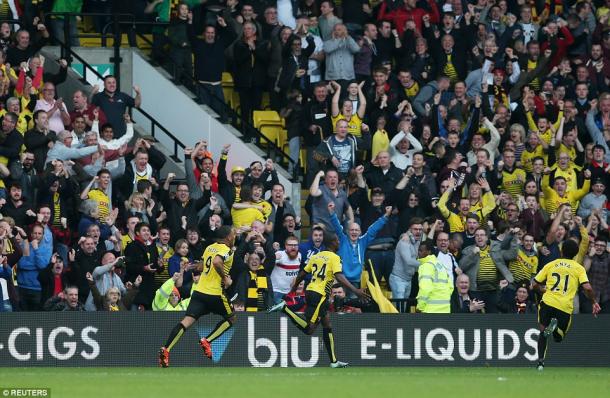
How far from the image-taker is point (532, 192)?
26578mm

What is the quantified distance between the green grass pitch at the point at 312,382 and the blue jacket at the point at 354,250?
6.98ft

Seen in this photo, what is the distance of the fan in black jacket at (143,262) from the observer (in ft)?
75.5

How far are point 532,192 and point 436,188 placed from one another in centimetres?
166

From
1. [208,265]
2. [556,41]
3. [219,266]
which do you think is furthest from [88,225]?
[556,41]

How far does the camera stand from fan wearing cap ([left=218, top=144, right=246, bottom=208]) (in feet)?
82.8

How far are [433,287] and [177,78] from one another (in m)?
7.20

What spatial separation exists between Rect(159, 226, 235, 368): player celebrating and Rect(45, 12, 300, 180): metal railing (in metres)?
6.49

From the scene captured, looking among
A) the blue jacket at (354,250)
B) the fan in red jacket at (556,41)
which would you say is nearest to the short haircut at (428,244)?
the blue jacket at (354,250)

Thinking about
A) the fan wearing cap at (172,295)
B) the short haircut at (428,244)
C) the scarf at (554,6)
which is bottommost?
the fan wearing cap at (172,295)

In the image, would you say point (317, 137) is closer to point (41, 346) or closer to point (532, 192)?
point (532, 192)

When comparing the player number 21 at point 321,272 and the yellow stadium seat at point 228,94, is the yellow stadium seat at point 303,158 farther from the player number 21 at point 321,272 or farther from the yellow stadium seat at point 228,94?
the player number 21 at point 321,272

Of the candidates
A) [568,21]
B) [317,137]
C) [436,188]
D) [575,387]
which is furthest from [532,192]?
[575,387]

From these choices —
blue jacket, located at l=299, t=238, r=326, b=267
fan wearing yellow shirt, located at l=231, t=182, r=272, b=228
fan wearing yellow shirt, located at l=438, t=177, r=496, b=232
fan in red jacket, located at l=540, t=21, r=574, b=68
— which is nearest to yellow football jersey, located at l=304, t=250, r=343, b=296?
blue jacket, located at l=299, t=238, r=326, b=267

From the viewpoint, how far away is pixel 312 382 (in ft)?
63.9
